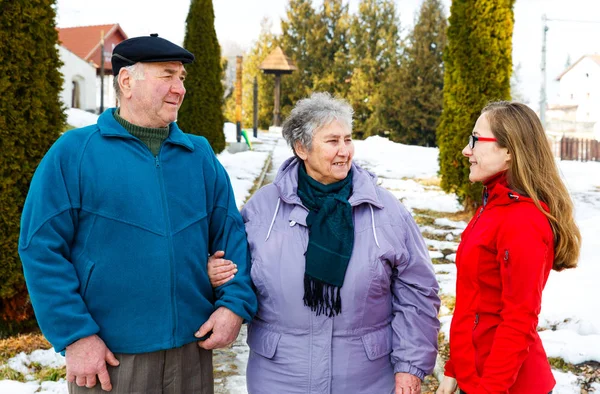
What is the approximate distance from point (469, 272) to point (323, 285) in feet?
1.87

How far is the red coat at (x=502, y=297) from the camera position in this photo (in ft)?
6.82

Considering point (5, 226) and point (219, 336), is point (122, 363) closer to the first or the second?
point (219, 336)

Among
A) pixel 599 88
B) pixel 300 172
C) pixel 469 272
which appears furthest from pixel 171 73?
pixel 599 88

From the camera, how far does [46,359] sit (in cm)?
452

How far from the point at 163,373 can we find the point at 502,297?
1324 millimetres

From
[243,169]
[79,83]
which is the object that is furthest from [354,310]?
[79,83]

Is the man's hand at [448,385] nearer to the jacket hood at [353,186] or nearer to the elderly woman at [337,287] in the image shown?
the elderly woman at [337,287]

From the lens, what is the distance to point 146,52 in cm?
241

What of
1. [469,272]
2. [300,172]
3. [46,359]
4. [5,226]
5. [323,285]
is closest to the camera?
[469,272]

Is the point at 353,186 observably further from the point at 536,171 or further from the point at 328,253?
the point at 536,171

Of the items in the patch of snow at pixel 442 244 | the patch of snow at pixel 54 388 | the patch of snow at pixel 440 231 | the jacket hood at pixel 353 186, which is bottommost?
the patch of snow at pixel 54 388

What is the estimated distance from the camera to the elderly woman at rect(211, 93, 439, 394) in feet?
8.23

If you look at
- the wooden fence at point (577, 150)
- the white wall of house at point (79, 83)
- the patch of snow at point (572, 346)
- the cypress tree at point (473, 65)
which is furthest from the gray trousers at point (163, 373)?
the white wall of house at point (79, 83)

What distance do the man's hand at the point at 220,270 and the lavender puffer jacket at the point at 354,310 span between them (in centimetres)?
11
